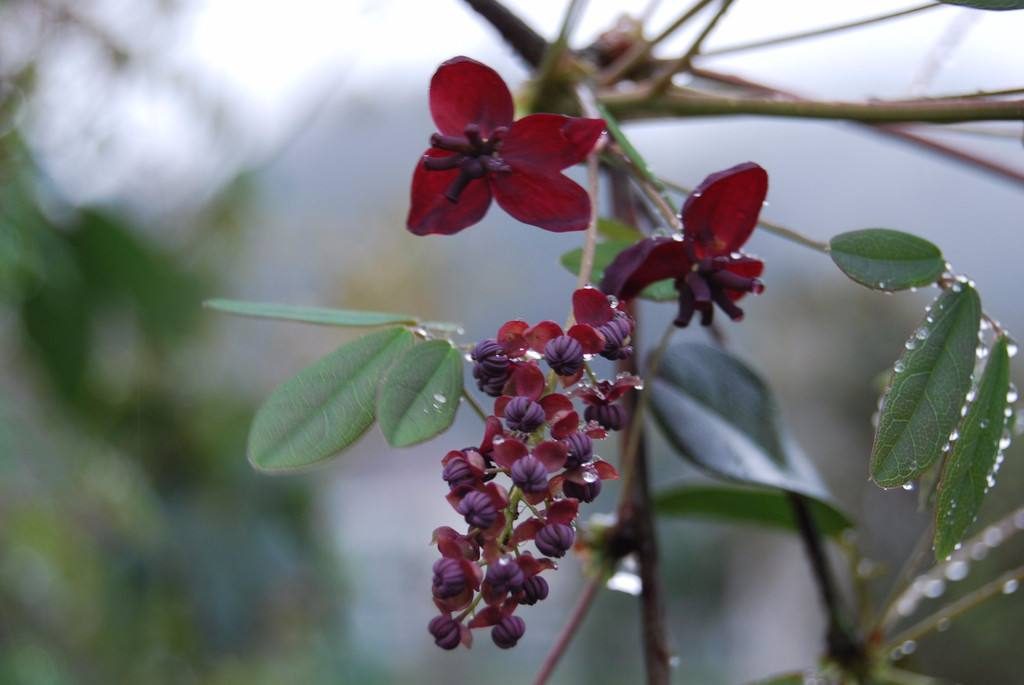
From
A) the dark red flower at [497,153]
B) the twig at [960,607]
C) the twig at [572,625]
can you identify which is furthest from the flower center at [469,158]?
the twig at [960,607]

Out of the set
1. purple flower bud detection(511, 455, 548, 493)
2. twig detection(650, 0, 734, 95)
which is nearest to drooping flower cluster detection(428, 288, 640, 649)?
purple flower bud detection(511, 455, 548, 493)

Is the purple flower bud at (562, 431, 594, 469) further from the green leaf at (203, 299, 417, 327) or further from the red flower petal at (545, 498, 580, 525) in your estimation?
the green leaf at (203, 299, 417, 327)

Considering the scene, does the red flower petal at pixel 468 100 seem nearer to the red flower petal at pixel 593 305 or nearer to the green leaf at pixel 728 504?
the red flower petal at pixel 593 305

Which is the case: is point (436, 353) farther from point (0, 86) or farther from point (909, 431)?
point (0, 86)

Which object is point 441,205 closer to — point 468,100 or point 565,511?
point 468,100

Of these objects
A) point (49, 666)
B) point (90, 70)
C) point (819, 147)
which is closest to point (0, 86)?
point (90, 70)

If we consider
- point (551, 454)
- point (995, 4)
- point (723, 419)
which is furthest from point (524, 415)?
point (723, 419)
